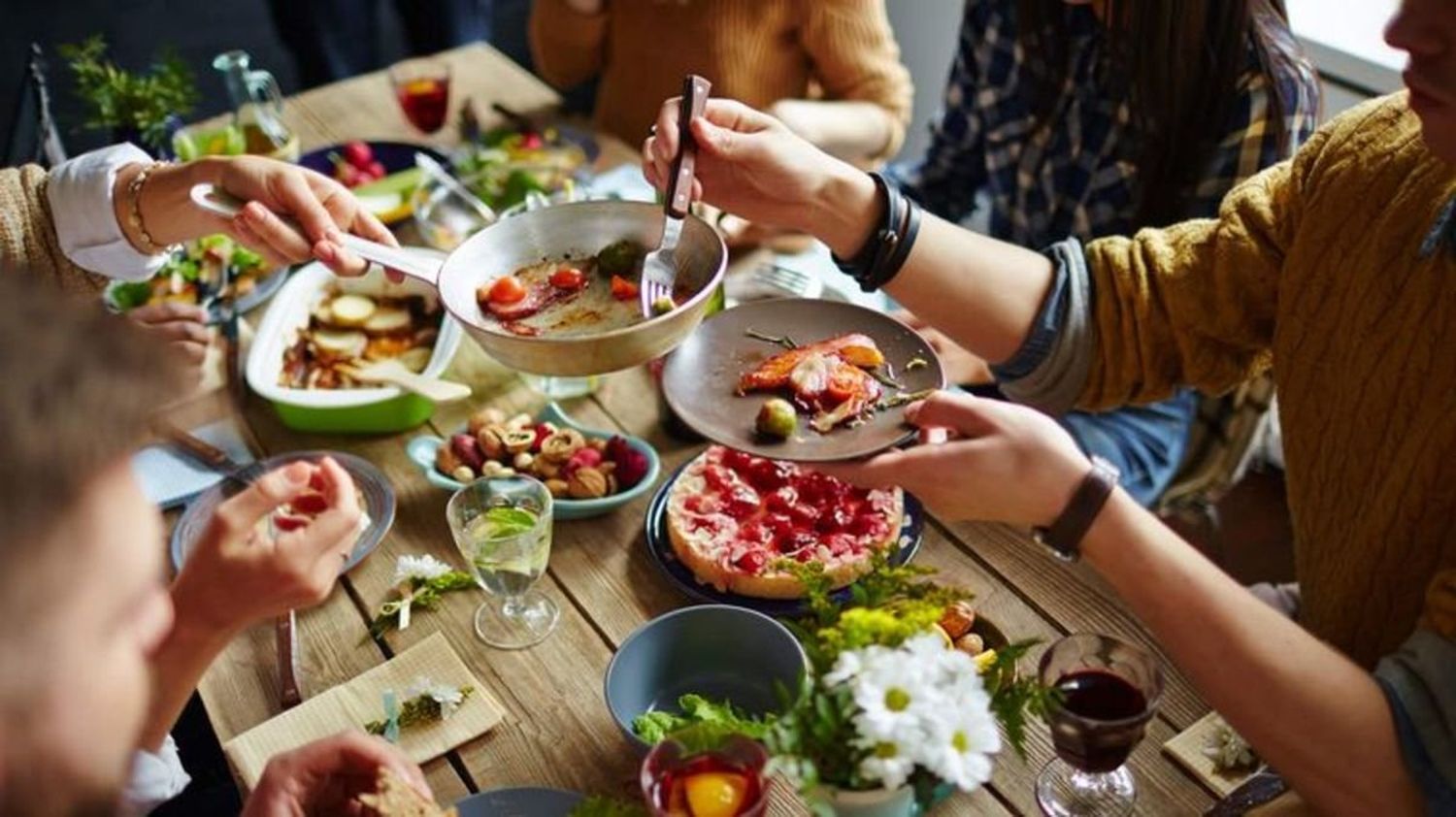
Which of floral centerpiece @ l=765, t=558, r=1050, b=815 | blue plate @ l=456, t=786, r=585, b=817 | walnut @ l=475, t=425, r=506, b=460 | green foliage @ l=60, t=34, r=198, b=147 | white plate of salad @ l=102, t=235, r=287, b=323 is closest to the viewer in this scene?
floral centerpiece @ l=765, t=558, r=1050, b=815

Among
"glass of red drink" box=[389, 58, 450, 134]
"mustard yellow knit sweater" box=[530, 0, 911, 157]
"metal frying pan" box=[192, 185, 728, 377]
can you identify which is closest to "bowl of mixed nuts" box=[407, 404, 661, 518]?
"metal frying pan" box=[192, 185, 728, 377]

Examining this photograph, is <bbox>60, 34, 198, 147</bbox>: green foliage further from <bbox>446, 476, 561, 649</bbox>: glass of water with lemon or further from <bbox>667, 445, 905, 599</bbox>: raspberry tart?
<bbox>667, 445, 905, 599</bbox>: raspberry tart

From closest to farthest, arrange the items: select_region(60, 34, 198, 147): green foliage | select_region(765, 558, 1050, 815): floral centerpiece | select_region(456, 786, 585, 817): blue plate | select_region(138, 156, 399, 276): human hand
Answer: select_region(765, 558, 1050, 815): floral centerpiece
select_region(456, 786, 585, 817): blue plate
select_region(138, 156, 399, 276): human hand
select_region(60, 34, 198, 147): green foliage

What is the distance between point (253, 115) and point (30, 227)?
663 millimetres

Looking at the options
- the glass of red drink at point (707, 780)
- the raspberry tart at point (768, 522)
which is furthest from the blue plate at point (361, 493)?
the glass of red drink at point (707, 780)

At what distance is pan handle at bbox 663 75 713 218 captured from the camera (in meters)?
1.45

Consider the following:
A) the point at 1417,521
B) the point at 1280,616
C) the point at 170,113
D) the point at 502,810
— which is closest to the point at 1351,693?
the point at 1280,616

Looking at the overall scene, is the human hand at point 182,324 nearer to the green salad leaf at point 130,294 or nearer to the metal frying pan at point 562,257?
the green salad leaf at point 130,294

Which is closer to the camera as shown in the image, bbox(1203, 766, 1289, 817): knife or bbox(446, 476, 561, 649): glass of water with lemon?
bbox(1203, 766, 1289, 817): knife

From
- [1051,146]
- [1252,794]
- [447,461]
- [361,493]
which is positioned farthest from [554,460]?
[1051,146]

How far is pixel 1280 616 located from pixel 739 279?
0.98 m

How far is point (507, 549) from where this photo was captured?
137 cm

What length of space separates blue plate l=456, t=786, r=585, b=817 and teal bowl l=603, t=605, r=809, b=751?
11cm

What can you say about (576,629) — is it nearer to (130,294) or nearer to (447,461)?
(447,461)
